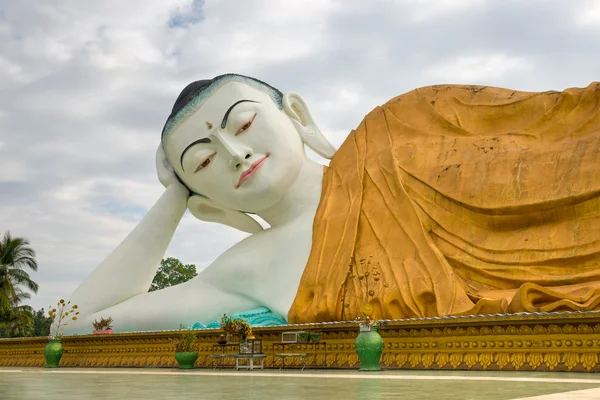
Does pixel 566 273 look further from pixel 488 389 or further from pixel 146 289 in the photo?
pixel 146 289

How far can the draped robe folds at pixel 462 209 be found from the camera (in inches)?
293

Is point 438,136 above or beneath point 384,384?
above

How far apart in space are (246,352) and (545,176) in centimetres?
366

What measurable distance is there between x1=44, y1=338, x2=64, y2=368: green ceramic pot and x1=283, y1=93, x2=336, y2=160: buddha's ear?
416cm

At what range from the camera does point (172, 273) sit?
1065 inches

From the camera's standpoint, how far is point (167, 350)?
27.8 feet

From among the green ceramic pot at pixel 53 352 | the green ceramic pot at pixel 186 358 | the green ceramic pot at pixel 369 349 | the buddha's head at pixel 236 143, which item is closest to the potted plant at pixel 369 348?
the green ceramic pot at pixel 369 349

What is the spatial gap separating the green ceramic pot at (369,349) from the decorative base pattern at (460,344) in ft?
1.06

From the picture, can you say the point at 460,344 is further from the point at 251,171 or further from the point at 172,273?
the point at 172,273

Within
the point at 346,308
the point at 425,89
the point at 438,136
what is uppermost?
the point at 425,89

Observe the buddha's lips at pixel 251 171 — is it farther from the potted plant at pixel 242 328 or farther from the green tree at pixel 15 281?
the green tree at pixel 15 281

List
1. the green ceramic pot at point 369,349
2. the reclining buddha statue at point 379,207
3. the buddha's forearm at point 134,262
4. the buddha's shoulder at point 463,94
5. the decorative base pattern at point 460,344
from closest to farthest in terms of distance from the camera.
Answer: the decorative base pattern at point 460,344, the green ceramic pot at point 369,349, the reclining buddha statue at point 379,207, the buddha's shoulder at point 463,94, the buddha's forearm at point 134,262

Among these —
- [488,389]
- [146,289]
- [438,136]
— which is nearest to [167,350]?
[146,289]

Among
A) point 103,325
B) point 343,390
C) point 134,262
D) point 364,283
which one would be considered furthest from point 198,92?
point 343,390
